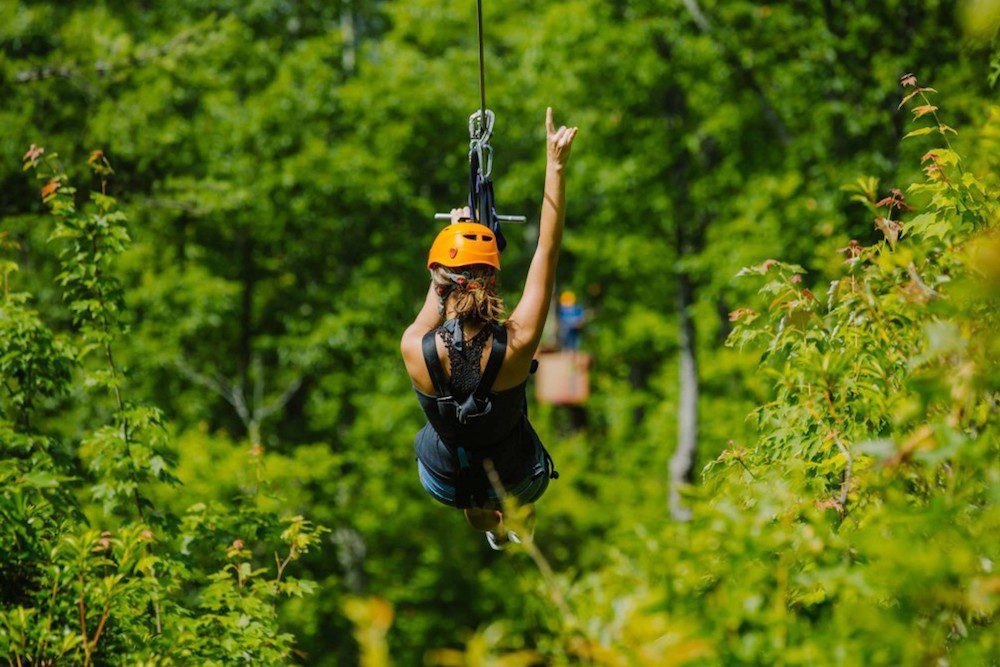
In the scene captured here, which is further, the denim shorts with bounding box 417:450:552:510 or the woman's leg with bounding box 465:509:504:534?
the woman's leg with bounding box 465:509:504:534

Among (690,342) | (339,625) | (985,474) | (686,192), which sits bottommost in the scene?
(339,625)

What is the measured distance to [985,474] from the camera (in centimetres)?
196

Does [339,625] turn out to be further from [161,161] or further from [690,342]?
[161,161]

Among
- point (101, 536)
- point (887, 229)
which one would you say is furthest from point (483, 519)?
point (887, 229)

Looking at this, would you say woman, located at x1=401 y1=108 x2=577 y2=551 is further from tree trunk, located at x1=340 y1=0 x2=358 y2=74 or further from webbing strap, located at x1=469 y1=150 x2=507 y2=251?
tree trunk, located at x1=340 y1=0 x2=358 y2=74

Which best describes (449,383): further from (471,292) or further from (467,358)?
(471,292)

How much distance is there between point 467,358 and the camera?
146 inches

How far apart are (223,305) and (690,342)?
7.13 m

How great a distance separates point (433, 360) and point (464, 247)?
1.44 ft

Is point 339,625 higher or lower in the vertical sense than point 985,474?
lower

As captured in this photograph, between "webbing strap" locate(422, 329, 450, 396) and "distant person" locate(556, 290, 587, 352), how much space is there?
14.9 meters

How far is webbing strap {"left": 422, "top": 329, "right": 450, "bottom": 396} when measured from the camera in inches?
146

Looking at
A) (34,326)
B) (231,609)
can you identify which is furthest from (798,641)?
(34,326)

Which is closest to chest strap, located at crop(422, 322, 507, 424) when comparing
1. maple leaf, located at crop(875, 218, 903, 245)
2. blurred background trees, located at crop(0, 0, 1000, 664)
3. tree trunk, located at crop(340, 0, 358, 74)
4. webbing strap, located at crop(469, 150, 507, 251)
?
webbing strap, located at crop(469, 150, 507, 251)
